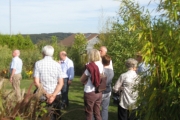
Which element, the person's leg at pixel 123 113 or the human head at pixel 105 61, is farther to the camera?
the human head at pixel 105 61

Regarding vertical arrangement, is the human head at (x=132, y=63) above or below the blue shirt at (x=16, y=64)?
above

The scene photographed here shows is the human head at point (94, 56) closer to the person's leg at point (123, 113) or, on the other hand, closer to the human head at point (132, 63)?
the human head at point (132, 63)

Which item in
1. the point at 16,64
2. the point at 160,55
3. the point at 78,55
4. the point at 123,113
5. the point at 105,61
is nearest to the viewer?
the point at 160,55

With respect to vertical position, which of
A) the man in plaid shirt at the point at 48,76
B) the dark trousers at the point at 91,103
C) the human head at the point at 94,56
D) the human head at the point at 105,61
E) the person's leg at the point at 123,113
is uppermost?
the human head at the point at 94,56

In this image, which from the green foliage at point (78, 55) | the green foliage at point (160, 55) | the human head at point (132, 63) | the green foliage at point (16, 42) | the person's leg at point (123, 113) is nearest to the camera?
the green foliage at point (160, 55)

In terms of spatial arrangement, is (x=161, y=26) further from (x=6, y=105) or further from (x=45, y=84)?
(x=45, y=84)

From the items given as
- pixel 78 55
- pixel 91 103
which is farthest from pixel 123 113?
pixel 78 55

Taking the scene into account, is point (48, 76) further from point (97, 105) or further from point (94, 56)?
point (97, 105)

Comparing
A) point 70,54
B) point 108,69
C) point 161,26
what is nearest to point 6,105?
point 161,26

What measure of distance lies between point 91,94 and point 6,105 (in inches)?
137

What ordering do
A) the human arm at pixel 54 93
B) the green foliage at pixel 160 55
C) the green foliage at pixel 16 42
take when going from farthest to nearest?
1. the green foliage at pixel 16 42
2. the human arm at pixel 54 93
3. the green foliage at pixel 160 55

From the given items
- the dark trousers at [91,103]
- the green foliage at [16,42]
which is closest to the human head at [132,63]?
the dark trousers at [91,103]

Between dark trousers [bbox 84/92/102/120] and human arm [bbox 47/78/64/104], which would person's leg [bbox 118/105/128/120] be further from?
human arm [bbox 47/78/64/104]

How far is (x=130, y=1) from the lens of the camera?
3490 millimetres
